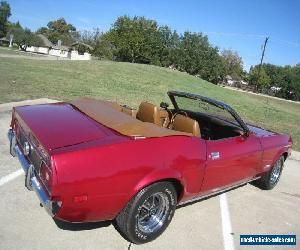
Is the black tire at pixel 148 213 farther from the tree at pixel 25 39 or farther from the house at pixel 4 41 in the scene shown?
the house at pixel 4 41

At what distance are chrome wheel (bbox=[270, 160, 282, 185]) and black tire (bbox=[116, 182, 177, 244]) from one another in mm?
2658

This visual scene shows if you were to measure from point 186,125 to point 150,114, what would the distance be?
53 cm

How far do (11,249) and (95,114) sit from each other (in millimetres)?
1740

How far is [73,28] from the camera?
4975 inches

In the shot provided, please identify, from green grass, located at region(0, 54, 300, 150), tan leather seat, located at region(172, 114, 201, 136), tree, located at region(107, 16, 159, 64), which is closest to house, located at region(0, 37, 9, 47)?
tree, located at region(107, 16, 159, 64)

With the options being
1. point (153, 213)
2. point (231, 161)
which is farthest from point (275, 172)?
point (153, 213)

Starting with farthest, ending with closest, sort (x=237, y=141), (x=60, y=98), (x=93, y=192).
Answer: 1. (x=60, y=98)
2. (x=237, y=141)
3. (x=93, y=192)

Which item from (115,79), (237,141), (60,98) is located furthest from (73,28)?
(237,141)

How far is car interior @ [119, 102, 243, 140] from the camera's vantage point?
453 cm

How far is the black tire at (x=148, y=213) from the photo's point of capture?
3.43 metres

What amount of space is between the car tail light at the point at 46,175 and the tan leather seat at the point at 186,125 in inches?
68.9

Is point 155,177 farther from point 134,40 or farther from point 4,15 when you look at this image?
point 4,15

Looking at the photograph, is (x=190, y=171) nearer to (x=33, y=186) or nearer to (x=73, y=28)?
(x=33, y=186)

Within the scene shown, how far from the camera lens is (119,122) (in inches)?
157
